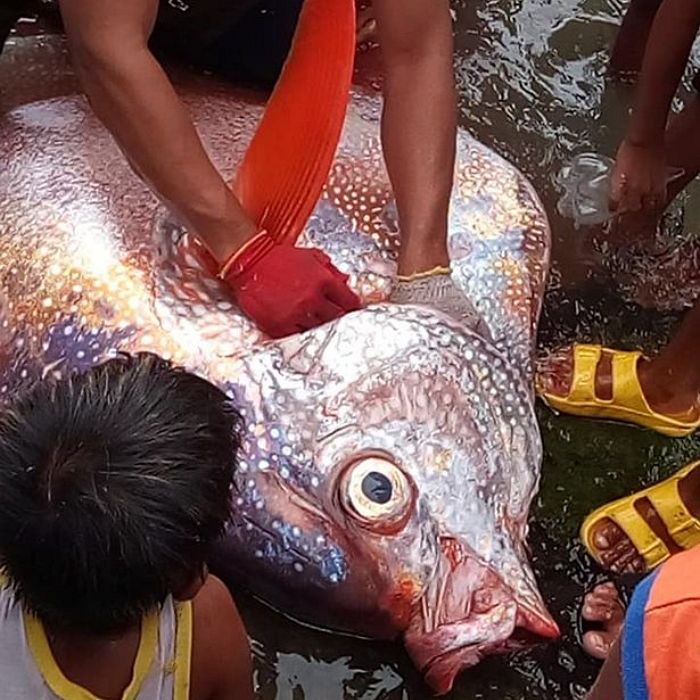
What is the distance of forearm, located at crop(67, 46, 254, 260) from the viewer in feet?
7.63

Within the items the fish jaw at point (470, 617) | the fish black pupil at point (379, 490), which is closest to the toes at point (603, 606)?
the fish jaw at point (470, 617)

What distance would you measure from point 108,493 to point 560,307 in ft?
5.58

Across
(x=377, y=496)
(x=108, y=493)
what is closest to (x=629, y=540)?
(x=377, y=496)

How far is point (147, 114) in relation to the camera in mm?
2332

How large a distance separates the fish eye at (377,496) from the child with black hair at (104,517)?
1.60ft

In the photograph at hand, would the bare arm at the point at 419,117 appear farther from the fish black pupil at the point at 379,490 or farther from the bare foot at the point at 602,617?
the bare foot at the point at 602,617

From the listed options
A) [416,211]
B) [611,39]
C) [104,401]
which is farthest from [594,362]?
[104,401]

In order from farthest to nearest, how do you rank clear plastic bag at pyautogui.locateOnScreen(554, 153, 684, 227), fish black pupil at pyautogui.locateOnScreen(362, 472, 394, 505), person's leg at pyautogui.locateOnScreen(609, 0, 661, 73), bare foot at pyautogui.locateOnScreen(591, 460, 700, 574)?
person's leg at pyautogui.locateOnScreen(609, 0, 661, 73) → clear plastic bag at pyautogui.locateOnScreen(554, 153, 684, 227) → bare foot at pyautogui.locateOnScreen(591, 460, 700, 574) → fish black pupil at pyautogui.locateOnScreen(362, 472, 394, 505)

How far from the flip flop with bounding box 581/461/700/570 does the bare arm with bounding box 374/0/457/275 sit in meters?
0.58

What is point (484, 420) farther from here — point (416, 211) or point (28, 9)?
point (28, 9)

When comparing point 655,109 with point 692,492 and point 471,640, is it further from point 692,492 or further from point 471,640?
point 471,640

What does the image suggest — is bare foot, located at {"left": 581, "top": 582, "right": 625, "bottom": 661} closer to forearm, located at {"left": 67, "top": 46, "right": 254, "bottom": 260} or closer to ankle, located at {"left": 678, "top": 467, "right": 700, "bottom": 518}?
ankle, located at {"left": 678, "top": 467, "right": 700, "bottom": 518}

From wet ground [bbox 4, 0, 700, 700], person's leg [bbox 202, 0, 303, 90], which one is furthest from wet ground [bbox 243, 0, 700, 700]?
person's leg [bbox 202, 0, 303, 90]

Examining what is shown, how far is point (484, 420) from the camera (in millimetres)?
2328
